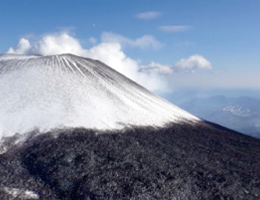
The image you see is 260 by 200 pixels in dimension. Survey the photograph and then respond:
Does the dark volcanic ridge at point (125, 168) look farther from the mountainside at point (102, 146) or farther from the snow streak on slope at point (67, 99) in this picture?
the snow streak on slope at point (67, 99)

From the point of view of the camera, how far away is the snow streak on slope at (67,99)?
48506 millimetres

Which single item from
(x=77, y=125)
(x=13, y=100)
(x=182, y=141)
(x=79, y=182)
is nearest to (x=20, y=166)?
(x=79, y=182)

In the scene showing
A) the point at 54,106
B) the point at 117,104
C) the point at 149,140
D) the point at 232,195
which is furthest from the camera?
the point at 117,104

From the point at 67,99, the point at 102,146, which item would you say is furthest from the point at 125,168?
the point at 67,99

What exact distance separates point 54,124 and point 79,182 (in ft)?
49.5

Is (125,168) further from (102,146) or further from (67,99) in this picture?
(67,99)

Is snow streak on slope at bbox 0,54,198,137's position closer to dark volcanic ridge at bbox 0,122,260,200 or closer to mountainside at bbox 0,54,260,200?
mountainside at bbox 0,54,260,200

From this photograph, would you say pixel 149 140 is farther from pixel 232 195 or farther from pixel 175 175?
pixel 232 195

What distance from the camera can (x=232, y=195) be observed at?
110ft

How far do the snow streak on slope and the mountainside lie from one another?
0.18 meters

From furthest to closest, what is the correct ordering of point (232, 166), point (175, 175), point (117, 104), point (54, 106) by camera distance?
point (117, 104) < point (54, 106) < point (232, 166) < point (175, 175)

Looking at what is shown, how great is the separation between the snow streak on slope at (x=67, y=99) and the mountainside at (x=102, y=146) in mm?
180

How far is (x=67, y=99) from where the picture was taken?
184 ft

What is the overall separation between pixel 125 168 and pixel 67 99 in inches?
942
